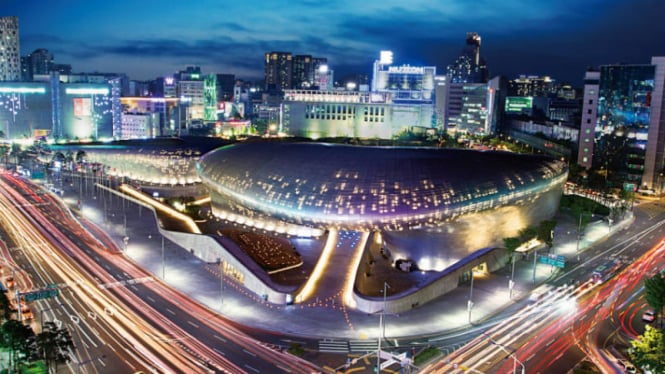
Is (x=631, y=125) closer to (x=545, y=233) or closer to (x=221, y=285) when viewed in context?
(x=545, y=233)

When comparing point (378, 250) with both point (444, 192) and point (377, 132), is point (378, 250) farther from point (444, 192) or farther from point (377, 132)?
point (377, 132)

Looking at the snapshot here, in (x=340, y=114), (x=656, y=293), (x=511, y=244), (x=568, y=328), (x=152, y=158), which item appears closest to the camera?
(x=656, y=293)

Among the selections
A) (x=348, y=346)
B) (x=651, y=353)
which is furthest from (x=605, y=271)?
(x=348, y=346)

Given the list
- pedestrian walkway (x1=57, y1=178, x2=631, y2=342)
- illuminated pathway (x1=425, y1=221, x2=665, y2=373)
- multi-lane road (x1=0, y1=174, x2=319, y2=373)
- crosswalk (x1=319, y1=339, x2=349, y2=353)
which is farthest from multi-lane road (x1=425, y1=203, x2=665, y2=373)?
multi-lane road (x1=0, y1=174, x2=319, y2=373)

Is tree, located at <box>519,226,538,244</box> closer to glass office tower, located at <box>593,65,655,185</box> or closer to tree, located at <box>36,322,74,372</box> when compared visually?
tree, located at <box>36,322,74,372</box>

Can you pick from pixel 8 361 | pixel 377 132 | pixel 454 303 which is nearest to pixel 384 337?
pixel 454 303

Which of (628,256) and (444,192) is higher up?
(444,192)

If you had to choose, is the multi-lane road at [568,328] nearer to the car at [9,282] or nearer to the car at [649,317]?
the car at [649,317]
